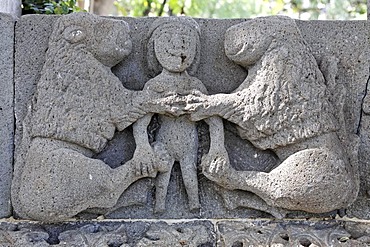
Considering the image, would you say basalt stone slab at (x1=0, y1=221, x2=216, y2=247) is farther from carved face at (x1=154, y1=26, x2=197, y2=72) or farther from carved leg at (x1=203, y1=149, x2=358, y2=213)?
carved face at (x1=154, y1=26, x2=197, y2=72)

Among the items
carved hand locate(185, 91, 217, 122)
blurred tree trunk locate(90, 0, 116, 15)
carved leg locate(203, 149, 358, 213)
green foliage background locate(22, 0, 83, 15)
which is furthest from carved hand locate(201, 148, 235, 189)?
blurred tree trunk locate(90, 0, 116, 15)

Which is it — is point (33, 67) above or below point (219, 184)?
above

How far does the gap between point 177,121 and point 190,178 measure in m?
0.27

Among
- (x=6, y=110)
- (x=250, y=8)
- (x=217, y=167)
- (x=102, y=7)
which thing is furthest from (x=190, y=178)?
(x=250, y=8)

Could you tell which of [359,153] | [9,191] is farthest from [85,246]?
[359,153]

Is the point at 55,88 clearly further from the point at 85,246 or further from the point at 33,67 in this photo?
the point at 85,246

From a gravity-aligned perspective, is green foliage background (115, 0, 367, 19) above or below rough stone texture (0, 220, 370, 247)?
above

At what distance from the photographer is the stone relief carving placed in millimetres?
2309

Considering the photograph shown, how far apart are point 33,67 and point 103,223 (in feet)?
2.60

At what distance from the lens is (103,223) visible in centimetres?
246

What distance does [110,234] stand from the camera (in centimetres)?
235

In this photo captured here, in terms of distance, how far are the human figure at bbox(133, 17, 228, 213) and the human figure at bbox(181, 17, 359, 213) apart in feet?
0.22

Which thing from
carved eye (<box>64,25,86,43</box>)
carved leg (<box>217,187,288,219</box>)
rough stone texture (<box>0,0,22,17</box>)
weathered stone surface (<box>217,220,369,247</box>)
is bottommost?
weathered stone surface (<box>217,220,369,247</box>)

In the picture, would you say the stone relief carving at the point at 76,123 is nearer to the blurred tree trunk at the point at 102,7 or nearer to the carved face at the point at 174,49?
the carved face at the point at 174,49
